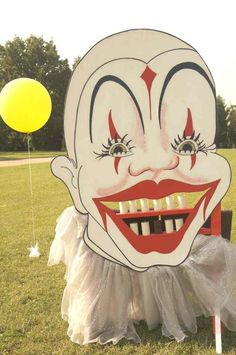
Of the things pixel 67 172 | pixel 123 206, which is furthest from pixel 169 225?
pixel 67 172

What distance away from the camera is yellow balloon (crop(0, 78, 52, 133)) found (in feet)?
22.2

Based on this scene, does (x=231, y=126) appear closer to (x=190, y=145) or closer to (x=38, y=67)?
(x=38, y=67)

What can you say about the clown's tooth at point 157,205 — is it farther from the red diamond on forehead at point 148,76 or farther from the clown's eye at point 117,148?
the red diamond on forehead at point 148,76

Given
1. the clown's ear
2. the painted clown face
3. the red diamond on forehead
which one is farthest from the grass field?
the red diamond on forehead

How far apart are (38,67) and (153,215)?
1464 inches

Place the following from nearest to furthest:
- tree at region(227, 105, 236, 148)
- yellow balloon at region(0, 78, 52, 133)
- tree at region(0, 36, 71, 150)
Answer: yellow balloon at region(0, 78, 52, 133) → tree at region(0, 36, 71, 150) → tree at region(227, 105, 236, 148)

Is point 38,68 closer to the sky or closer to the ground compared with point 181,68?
closer to the sky

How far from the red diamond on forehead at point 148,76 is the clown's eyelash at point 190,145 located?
0.42m

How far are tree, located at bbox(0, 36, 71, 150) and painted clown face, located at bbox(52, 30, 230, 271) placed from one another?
103 ft

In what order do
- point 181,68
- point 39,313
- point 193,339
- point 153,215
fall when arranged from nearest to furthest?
point 181,68 < point 153,215 < point 193,339 < point 39,313

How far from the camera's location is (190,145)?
313 cm

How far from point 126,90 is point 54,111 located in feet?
101

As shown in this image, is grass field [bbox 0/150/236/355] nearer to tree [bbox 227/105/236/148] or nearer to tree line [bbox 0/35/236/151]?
tree line [bbox 0/35/236/151]

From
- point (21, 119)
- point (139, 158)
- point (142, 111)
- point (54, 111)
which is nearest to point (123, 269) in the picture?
point (139, 158)
